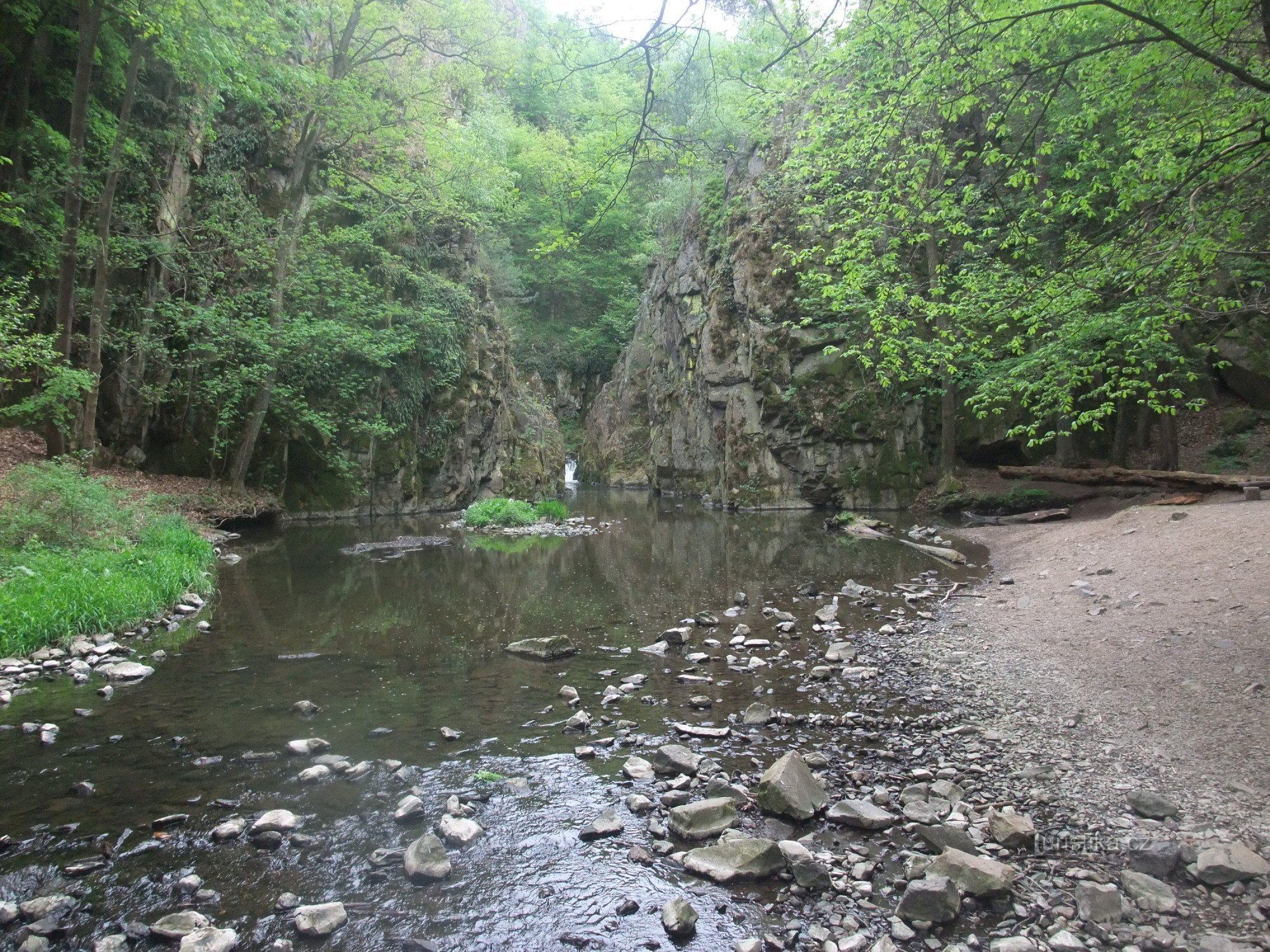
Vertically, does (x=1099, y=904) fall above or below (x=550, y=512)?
below

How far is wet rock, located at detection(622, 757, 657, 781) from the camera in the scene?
14.1ft

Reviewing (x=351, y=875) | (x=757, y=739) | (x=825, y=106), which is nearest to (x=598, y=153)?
(x=825, y=106)

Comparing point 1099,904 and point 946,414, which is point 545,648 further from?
point 946,414

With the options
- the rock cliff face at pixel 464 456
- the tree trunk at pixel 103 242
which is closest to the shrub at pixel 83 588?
the tree trunk at pixel 103 242

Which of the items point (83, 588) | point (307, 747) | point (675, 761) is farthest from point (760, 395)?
point (307, 747)

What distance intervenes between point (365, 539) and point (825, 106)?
14307 millimetres

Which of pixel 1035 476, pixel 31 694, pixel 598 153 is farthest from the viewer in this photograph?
pixel 1035 476

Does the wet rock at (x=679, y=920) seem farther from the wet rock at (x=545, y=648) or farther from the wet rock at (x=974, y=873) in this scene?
the wet rock at (x=545, y=648)

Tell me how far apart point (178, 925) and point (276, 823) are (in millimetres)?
838

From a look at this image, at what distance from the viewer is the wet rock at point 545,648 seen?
23.3 ft

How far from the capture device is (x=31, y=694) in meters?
5.87

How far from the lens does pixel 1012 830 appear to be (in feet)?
11.0

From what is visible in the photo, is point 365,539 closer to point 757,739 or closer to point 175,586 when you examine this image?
point 175,586

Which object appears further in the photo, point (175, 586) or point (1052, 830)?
point (175, 586)
